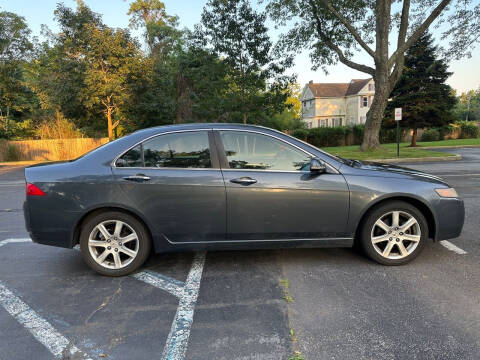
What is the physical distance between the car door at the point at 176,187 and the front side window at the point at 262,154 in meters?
0.20

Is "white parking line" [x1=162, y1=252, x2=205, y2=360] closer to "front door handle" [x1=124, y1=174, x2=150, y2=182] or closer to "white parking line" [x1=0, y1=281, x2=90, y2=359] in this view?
"white parking line" [x1=0, y1=281, x2=90, y2=359]

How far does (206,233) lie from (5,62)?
33207 mm

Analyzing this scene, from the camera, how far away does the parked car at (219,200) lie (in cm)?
330

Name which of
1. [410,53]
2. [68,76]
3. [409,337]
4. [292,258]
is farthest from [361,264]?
[410,53]

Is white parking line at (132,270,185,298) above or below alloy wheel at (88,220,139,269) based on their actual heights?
below

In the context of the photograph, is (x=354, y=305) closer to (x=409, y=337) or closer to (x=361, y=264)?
(x=409, y=337)

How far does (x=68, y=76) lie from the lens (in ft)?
69.5

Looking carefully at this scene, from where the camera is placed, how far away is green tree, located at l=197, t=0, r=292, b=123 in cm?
1773

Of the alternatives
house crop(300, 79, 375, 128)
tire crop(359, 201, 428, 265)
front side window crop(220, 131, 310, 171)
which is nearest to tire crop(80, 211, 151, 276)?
front side window crop(220, 131, 310, 171)

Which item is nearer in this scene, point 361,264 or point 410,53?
point 361,264

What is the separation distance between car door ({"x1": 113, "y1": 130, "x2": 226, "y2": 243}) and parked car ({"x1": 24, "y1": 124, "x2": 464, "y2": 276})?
0.01m

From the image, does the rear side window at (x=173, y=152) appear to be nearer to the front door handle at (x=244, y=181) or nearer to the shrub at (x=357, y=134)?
the front door handle at (x=244, y=181)

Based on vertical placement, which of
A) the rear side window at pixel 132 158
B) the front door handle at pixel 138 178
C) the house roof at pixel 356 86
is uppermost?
the house roof at pixel 356 86

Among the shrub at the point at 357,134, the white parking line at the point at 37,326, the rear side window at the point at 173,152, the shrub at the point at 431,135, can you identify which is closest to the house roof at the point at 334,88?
the shrub at the point at 431,135
